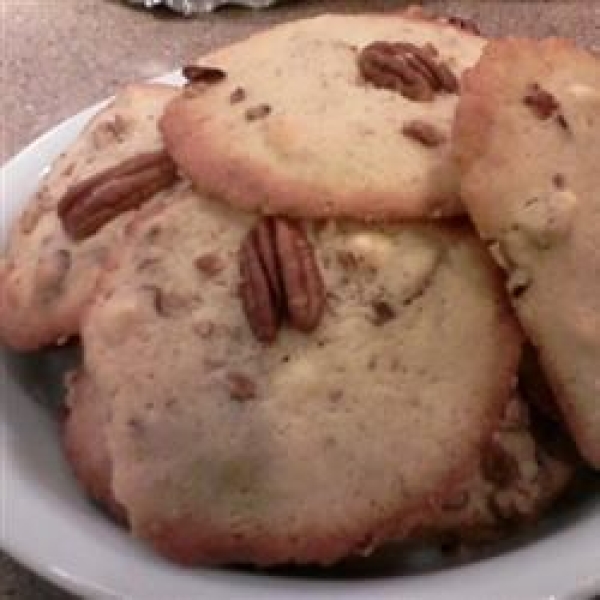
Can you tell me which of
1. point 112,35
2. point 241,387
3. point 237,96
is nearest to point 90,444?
point 241,387

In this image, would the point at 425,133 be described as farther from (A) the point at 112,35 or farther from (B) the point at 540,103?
(A) the point at 112,35

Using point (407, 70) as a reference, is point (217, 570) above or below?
below

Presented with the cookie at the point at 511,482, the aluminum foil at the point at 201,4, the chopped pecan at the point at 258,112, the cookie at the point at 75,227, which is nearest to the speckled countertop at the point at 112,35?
the aluminum foil at the point at 201,4

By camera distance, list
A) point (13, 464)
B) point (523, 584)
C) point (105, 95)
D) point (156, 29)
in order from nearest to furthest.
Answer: point (523, 584)
point (13, 464)
point (105, 95)
point (156, 29)

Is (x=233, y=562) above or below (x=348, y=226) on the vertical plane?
below

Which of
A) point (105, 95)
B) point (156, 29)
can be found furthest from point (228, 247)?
point (156, 29)

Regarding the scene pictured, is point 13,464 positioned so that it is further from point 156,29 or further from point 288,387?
point 156,29

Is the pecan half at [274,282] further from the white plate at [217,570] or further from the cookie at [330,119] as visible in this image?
the white plate at [217,570]
